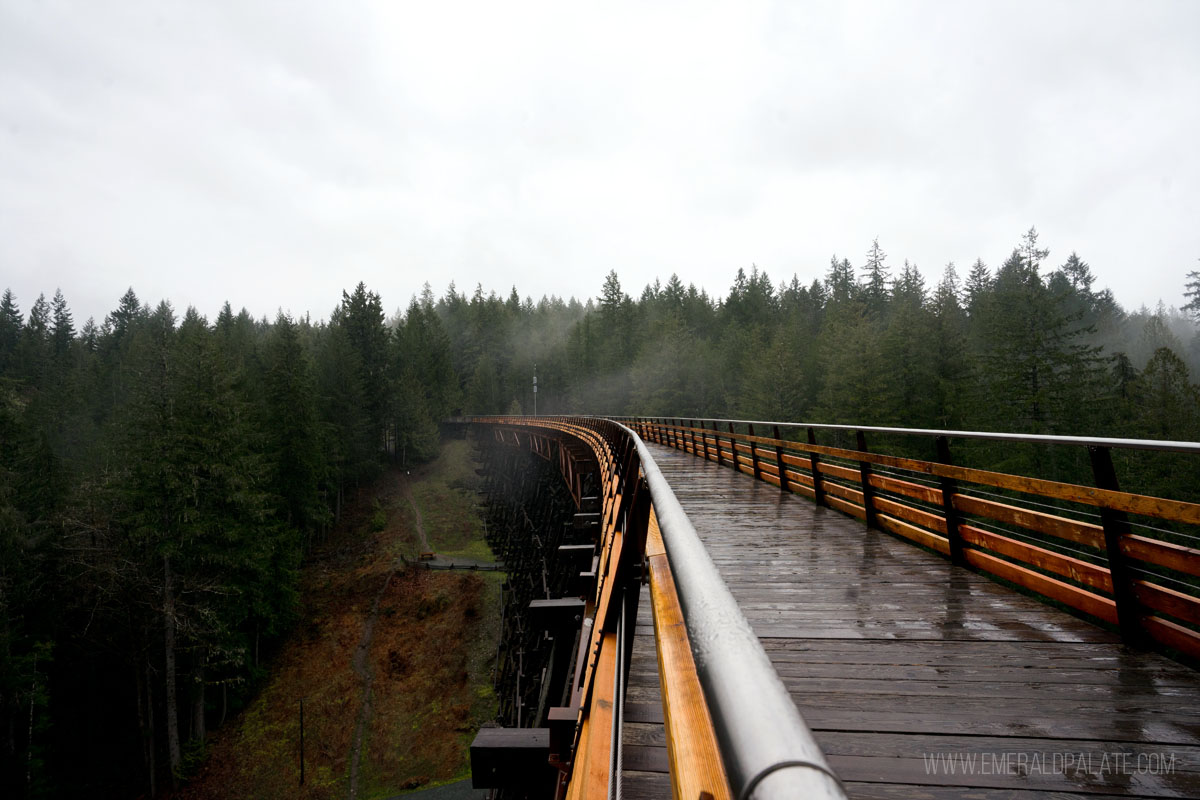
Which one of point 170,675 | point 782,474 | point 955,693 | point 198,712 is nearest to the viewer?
point 955,693

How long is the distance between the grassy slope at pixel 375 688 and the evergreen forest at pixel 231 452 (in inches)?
73.7

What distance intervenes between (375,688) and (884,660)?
2753 centimetres

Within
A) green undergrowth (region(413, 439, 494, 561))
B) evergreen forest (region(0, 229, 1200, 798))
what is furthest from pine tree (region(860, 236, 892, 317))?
green undergrowth (region(413, 439, 494, 561))

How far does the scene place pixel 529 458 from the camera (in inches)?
1240

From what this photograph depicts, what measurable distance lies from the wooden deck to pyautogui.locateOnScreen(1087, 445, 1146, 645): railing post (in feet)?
0.51

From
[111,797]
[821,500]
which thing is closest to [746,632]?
[821,500]

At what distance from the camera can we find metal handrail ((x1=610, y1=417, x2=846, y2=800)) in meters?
0.39

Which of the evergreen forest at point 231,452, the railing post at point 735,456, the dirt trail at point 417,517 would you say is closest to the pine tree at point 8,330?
the evergreen forest at point 231,452

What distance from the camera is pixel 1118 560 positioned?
12.4 feet

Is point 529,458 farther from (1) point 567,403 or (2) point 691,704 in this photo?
(1) point 567,403

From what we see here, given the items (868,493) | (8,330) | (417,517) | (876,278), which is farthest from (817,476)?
(8,330)

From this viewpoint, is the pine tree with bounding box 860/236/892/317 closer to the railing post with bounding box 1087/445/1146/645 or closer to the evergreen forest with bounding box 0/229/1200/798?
the evergreen forest with bounding box 0/229/1200/798

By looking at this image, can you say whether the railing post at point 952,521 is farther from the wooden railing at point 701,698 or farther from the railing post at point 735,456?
the railing post at point 735,456

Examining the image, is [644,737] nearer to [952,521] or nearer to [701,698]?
[701,698]
